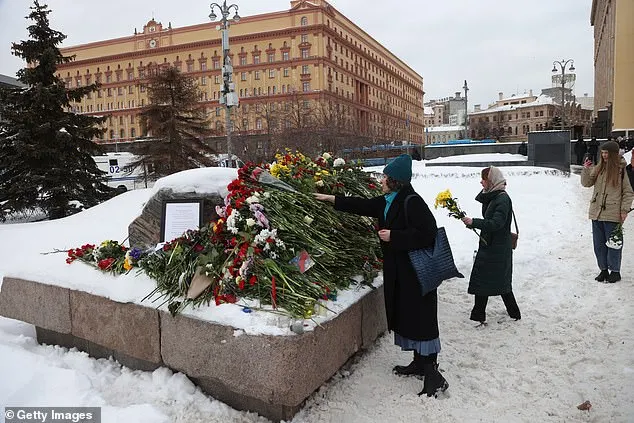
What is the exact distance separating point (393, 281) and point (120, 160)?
36788 mm

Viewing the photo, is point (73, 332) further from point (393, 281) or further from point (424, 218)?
point (424, 218)

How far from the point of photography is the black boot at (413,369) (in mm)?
3906

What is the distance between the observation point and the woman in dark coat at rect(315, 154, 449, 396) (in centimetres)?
355

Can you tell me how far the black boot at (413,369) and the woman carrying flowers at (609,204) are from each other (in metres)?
3.61

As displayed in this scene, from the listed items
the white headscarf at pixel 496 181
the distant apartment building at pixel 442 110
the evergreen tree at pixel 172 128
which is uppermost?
the distant apartment building at pixel 442 110

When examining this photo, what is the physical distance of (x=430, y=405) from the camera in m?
3.49

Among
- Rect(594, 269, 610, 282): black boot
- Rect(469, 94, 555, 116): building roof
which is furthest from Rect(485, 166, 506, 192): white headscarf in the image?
Rect(469, 94, 555, 116): building roof

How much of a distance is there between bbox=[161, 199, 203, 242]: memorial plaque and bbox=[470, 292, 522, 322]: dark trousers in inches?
119

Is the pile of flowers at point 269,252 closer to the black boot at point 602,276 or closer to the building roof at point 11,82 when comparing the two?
the black boot at point 602,276

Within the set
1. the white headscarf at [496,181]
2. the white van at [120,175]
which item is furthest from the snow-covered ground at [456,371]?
the white van at [120,175]

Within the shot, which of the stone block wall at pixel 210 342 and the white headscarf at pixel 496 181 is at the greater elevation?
the white headscarf at pixel 496 181

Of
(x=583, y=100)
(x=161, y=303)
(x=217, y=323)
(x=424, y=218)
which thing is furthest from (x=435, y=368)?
(x=583, y=100)

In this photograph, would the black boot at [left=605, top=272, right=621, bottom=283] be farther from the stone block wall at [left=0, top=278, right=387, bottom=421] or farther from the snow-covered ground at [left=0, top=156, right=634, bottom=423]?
the stone block wall at [left=0, top=278, right=387, bottom=421]

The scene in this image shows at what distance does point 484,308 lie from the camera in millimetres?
4996
